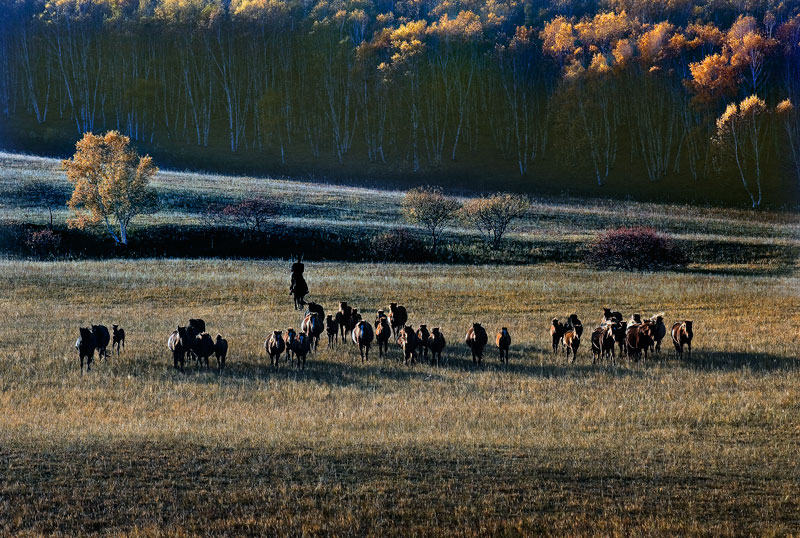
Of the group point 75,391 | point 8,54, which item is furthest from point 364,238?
point 8,54

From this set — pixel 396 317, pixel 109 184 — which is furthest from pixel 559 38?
pixel 396 317

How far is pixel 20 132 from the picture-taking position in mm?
115562

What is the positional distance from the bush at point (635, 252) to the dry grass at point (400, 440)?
80.8 feet

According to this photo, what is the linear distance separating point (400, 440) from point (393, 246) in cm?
4570

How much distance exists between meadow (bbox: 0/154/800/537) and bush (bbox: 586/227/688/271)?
58.0ft

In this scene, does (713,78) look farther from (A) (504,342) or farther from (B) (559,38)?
(A) (504,342)

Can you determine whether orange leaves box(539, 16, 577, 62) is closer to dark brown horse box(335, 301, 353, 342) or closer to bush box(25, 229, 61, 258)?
bush box(25, 229, 61, 258)

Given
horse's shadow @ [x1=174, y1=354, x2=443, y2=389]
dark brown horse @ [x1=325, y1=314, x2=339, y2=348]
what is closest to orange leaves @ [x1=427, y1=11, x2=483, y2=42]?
dark brown horse @ [x1=325, y1=314, x2=339, y2=348]

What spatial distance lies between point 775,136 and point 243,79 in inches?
3065

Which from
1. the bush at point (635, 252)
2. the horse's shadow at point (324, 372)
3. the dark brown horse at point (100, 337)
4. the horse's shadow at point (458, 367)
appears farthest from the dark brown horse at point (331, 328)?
the bush at point (635, 252)

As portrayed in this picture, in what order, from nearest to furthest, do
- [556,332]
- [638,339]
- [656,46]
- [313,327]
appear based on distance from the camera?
[638,339], [556,332], [313,327], [656,46]

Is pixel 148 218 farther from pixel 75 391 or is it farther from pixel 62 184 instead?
pixel 75 391

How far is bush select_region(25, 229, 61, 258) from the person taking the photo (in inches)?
2227

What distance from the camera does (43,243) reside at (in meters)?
57.5
